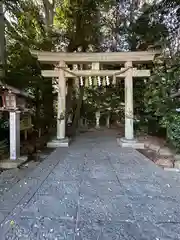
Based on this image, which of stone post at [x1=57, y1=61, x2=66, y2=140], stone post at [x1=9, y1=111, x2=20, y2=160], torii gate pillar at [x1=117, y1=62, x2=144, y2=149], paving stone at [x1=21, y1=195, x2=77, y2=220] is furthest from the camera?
stone post at [x1=57, y1=61, x2=66, y2=140]

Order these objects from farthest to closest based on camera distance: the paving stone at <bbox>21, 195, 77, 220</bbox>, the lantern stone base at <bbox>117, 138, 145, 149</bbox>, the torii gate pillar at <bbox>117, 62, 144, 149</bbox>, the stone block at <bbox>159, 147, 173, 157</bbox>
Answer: the torii gate pillar at <bbox>117, 62, 144, 149</bbox> → the lantern stone base at <bbox>117, 138, 145, 149</bbox> → the stone block at <bbox>159, 147, 173, 157</bbox> → the paving stone at <bbox>21, 195, 77, 220</bbox>

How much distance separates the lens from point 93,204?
2924mm

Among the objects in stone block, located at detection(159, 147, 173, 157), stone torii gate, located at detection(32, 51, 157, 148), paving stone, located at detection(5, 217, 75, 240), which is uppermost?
stone torii gate, located at detection(32, 51, 157, 148)

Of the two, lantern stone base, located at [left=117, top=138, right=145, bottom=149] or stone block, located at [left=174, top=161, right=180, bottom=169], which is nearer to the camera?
stone block, located at [left=174, top=161, right=180, bottom=169]

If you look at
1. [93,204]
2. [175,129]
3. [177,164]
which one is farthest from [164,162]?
[93,204]

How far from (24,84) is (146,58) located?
4036 mm

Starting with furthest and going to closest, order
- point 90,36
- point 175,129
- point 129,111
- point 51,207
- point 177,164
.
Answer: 1. point 90,36
2. point 129,111
3. point 175,129
4. point 177,164
5. point 51,207

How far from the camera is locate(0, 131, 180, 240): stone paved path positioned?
226 centimetres

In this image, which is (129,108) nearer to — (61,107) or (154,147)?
(154,147)

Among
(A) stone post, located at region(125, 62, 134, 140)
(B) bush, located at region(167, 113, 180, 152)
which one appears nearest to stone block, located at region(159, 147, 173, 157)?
(B) bush, located at region(167, 113, 180, 152)

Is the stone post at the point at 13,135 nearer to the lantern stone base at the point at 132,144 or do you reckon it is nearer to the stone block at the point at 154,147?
the lantern stone base at the point at 132,144

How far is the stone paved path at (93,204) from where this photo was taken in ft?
7.40

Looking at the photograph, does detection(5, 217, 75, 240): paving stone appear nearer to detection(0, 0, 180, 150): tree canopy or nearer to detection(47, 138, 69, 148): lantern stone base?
detection(47, 138, 69, 148): lantern stone base

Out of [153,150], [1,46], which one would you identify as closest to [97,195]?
[153,150]
